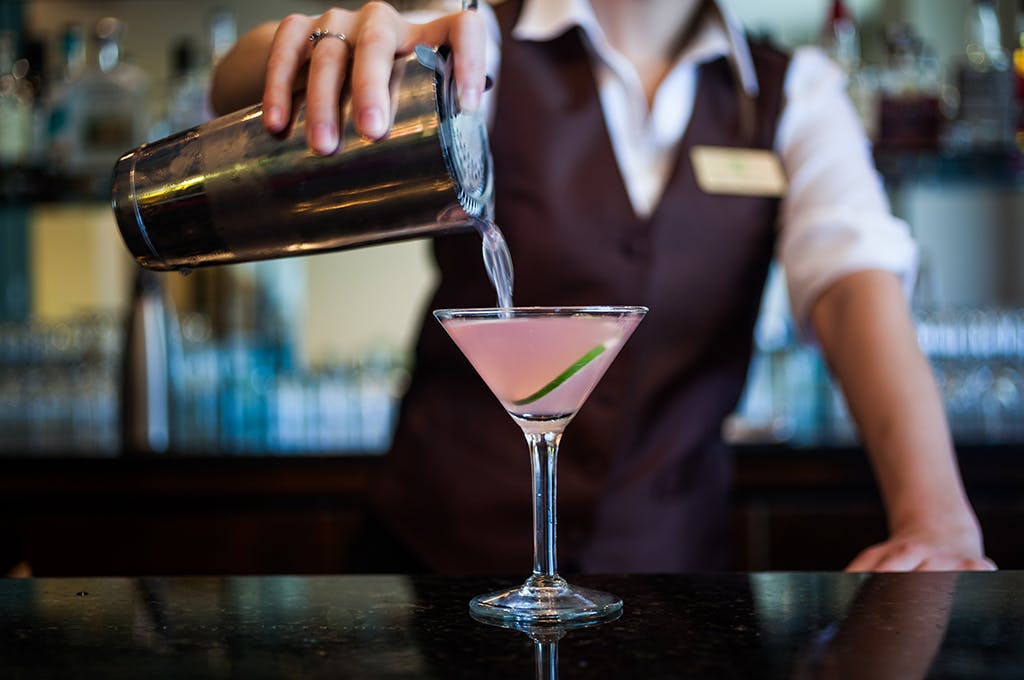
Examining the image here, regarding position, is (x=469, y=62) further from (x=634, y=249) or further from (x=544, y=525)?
(x=634, y=249)

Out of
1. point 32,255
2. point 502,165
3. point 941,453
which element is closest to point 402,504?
point 502,165

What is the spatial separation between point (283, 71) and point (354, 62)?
69 mm

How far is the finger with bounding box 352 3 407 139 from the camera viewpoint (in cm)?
87

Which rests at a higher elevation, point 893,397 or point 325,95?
point 325,95

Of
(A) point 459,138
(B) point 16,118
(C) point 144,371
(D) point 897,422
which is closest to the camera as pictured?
(A) point 459,138

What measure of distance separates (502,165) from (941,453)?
0.65 meters

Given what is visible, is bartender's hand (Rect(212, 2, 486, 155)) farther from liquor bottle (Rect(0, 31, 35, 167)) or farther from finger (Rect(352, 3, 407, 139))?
liquor bottle (Rect(0, 31, 35, 167))

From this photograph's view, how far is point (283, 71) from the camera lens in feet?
3.09

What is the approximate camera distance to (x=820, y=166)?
161cm

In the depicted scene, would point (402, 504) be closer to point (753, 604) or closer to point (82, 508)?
point (753, 604)

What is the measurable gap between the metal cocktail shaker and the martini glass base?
0.95ft

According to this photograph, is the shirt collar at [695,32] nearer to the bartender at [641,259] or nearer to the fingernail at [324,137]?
the bartender at [641,259]

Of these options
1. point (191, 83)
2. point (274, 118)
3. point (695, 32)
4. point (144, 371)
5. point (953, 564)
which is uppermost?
point (191, 83)

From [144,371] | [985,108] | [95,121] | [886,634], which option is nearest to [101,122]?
[95,121]
